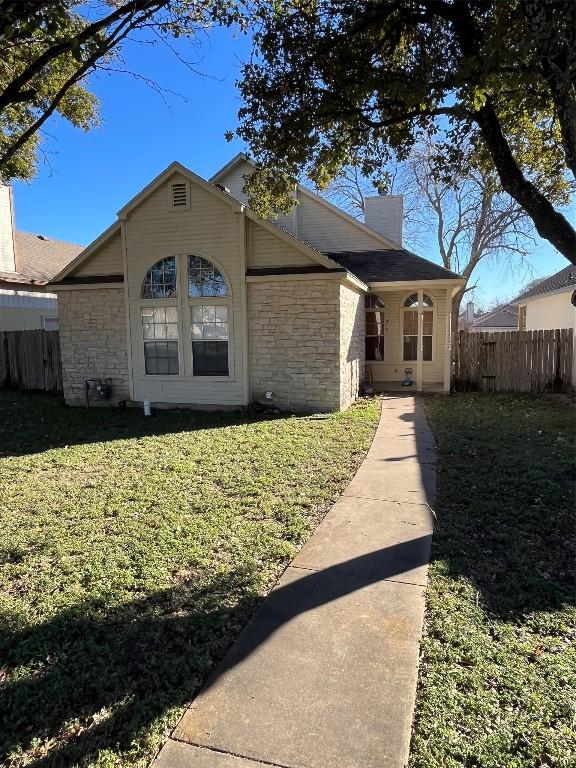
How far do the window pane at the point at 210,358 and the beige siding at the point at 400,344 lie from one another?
511cm

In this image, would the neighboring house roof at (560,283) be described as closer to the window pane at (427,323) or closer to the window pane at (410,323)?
the window pane at (427,323)

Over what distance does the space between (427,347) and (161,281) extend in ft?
24.8

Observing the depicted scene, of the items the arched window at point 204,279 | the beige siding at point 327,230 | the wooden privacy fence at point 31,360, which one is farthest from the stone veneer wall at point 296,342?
the wooden privacy fence at point 31,360

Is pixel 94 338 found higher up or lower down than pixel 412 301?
lower down

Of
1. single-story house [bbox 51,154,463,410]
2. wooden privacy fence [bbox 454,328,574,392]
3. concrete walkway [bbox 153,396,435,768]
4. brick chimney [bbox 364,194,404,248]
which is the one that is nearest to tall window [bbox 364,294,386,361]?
single-story house [bbox 51,154,463,410]

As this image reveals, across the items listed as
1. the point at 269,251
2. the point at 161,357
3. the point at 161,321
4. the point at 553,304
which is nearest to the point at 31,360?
the point at 161,357

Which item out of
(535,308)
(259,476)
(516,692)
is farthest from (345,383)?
(535,308)

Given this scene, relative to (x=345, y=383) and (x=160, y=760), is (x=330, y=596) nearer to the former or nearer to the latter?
(x=160, y=760)

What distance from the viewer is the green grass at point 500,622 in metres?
2.09

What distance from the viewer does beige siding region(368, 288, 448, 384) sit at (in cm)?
1312

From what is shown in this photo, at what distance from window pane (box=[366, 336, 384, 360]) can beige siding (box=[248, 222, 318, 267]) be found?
15.4 feet

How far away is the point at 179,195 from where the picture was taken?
33.4 feet

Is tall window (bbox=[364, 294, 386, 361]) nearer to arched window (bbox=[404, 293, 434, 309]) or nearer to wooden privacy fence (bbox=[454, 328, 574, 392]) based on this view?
arched window (bbox=[404, 293, 434, 309])

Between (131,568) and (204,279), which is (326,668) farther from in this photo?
(204,279)
